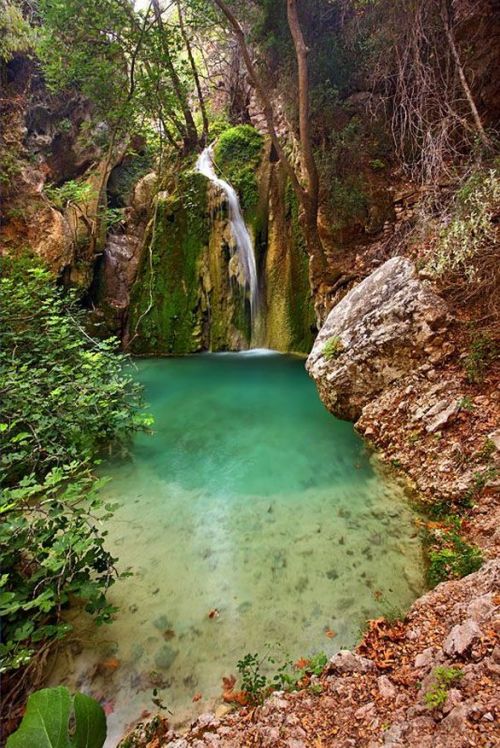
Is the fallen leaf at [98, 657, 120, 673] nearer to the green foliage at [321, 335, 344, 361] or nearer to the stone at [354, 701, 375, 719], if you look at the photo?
the stone at [354, 701, 375, 719]

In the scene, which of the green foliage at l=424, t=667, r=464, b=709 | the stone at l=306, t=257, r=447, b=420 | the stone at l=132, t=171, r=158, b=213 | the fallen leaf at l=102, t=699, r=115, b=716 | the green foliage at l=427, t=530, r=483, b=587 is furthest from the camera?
the stone at l=132, t=171, r=158, b=213

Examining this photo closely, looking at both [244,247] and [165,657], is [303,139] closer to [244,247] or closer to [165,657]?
[244,247]

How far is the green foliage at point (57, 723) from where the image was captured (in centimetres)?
89

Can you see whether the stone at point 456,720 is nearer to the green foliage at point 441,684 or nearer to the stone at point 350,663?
the green foliage at point 441,684

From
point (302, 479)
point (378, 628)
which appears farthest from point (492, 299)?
point (378, 628)

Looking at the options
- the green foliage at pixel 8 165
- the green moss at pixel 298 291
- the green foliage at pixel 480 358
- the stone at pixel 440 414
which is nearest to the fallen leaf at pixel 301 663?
the stone at pixel 440 414

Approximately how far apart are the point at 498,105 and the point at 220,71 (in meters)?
11.0

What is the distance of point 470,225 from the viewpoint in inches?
133

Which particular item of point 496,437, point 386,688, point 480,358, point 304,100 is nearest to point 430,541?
point 496,437

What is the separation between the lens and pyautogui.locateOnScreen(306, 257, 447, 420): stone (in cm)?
395

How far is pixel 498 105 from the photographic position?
4.84 meters

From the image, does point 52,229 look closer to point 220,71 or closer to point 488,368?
point 220,71

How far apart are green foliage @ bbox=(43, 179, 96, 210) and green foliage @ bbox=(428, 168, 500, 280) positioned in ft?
29.0

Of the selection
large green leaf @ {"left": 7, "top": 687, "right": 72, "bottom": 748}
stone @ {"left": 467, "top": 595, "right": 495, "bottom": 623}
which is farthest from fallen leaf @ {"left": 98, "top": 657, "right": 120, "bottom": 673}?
stone @ {"left": 467, "top": 595, "right": 495, "bottom": 623}
